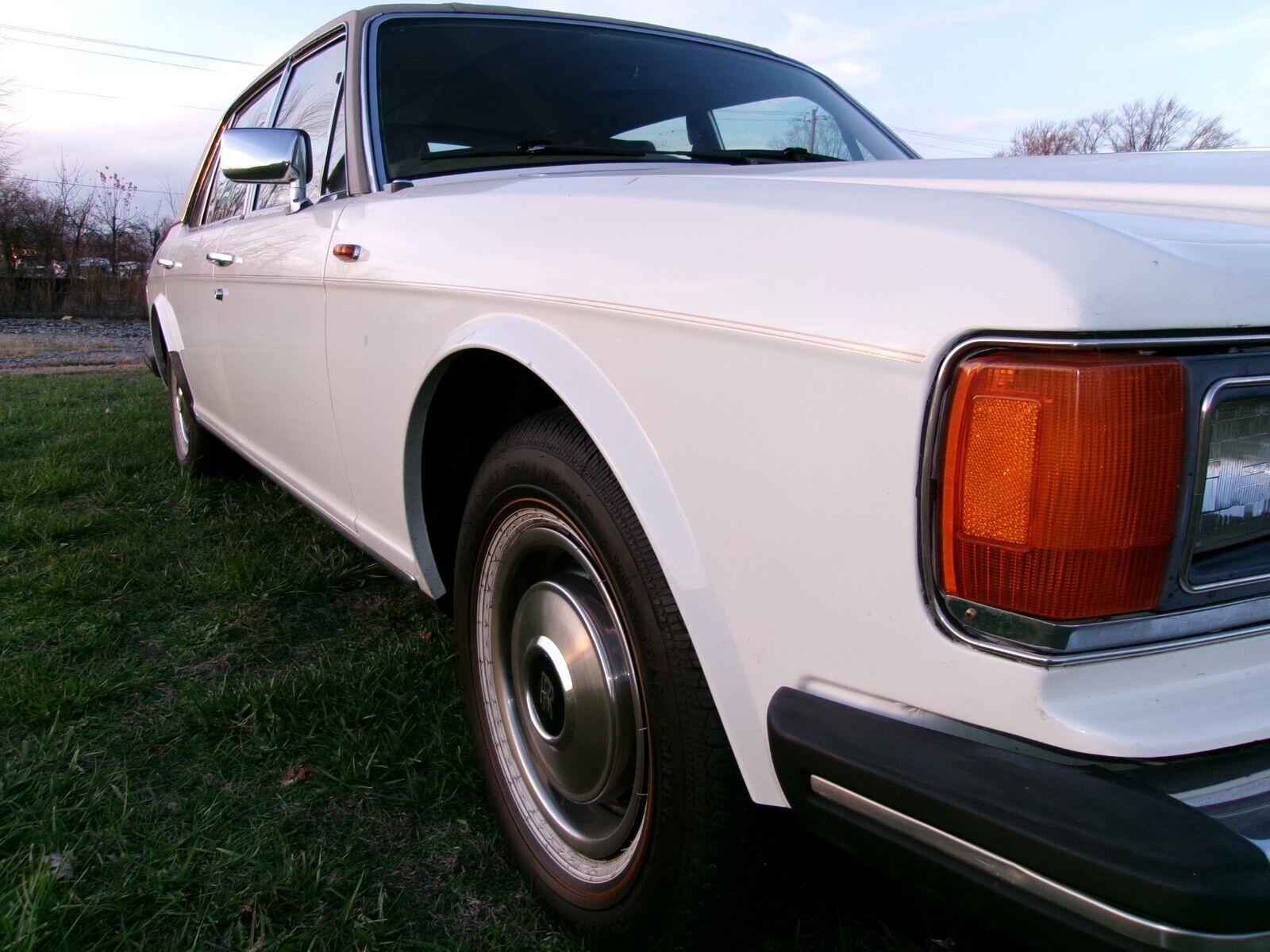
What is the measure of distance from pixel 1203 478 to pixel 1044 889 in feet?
1.38

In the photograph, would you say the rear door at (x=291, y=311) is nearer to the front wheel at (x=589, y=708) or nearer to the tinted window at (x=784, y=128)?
the front wheel at (x=589, y=708)

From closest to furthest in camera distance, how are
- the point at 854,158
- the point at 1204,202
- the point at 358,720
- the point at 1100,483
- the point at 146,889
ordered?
1. the point at 1100,483
2. the point at 1204,202
3. the point at 146,889
4. the point at 358,720
5. the point at 854,158

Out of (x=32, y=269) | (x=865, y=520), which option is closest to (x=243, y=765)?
(x=865, y=520)

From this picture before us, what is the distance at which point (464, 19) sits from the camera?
8.37 ft

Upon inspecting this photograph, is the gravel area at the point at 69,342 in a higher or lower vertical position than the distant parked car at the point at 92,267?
lower

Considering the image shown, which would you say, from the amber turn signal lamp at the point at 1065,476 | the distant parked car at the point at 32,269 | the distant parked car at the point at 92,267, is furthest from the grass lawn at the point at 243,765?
the distant parked car at the point at 32,269

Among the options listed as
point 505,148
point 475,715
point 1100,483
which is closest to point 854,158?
point 505,148

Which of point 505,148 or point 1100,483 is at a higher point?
point 505,148

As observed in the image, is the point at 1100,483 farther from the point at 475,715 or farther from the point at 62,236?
the point at 62,236

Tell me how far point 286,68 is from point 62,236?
70.2 ft

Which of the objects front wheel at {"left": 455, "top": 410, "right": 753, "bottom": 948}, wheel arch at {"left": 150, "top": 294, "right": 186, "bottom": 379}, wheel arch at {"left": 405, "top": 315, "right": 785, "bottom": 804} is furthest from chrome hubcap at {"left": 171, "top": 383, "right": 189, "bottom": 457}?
front wheel at {"left": 455, "top": 410, "right": 753, "bottom": 948}

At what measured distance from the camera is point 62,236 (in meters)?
21.0

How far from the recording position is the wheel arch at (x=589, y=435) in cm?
119

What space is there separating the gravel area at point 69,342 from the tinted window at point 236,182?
7127 mm
